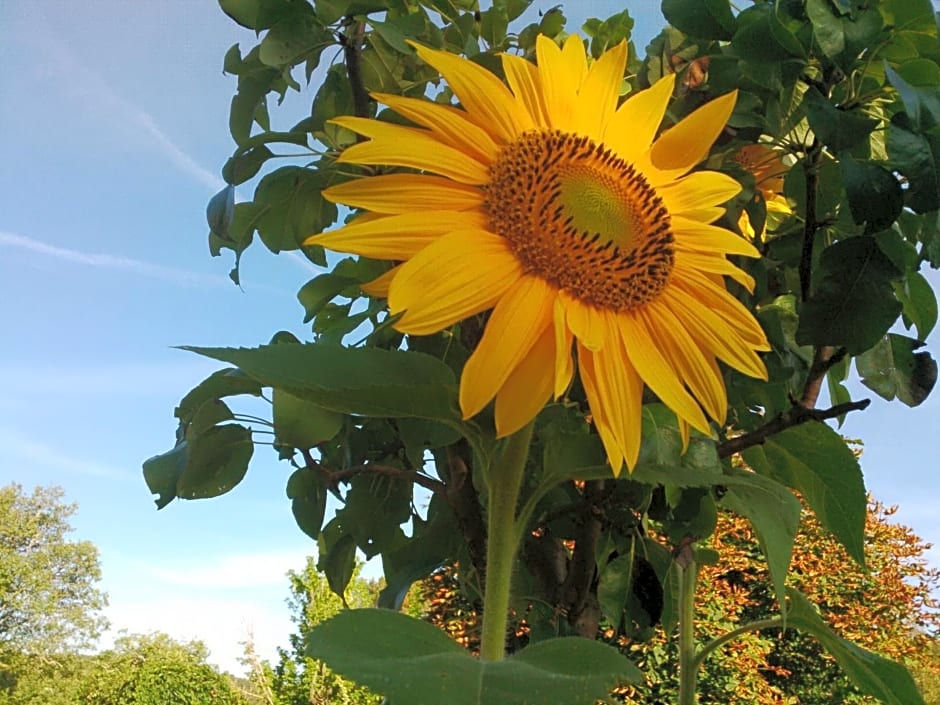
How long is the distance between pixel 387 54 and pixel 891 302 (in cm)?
44

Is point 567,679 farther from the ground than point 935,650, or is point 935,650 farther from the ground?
point 935,650

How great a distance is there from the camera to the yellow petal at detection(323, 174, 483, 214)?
1.43 ft

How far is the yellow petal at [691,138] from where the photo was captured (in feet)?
1.75

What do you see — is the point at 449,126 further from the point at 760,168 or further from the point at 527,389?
the point at 760,168

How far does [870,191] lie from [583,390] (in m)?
0.20

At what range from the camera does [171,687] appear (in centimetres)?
859

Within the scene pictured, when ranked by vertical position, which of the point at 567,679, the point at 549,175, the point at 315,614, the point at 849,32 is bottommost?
the point at 567,679

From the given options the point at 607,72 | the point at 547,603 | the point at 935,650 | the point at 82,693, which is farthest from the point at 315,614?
the point at 82,693

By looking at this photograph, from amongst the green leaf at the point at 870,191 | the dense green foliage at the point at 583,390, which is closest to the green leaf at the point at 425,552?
the dense green foliage at the point at 583,390

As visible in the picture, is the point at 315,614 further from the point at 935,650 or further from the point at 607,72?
the point at 607,72

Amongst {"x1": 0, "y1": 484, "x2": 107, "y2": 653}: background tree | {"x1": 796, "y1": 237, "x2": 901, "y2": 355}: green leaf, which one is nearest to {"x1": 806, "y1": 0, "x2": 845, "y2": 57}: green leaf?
{"x1": 796, "y1": 237, "x2": 901, "y2": 355}: green leaf

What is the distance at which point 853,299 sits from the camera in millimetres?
543

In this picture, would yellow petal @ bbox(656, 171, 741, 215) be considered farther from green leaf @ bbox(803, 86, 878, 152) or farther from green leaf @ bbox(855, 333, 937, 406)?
green leaf @ bbox(855, 333, 937, 406)

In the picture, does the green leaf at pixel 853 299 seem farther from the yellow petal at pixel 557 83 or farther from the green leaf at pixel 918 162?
the yellow petal at pixel 557 83
